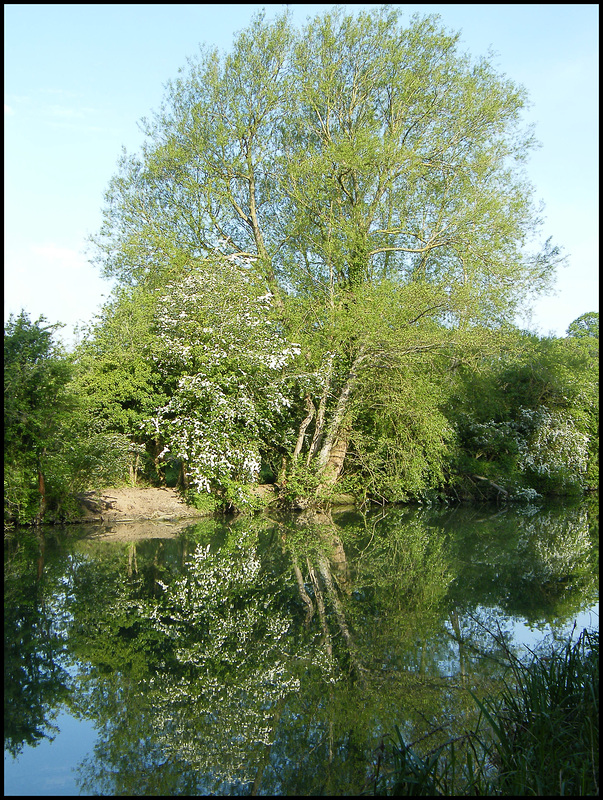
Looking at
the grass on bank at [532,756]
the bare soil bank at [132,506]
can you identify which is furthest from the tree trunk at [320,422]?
the grass on bank at [532,756]

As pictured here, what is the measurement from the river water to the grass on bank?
272 millimetres

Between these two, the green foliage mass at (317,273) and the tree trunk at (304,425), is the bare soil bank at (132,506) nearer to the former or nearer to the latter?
the green foliage mass at (317,273)

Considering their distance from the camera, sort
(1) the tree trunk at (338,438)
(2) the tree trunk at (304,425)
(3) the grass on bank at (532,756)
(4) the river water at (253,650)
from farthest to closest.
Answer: (2) the tree trunk at (304,425)
(1) the tree trunk at (338,438)
(4) the river water at (253,650)
(3) the grass on bank at (532,756)

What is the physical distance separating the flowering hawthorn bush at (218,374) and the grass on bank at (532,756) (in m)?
12.5

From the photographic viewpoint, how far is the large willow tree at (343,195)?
1853 cm

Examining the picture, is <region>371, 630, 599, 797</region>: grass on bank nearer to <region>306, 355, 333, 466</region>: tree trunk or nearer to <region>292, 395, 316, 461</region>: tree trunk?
<region>306, 355, 333, 466</region>: tree trunk

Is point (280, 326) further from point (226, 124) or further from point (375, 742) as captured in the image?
point (375, 742)

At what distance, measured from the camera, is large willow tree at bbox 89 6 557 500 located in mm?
18531

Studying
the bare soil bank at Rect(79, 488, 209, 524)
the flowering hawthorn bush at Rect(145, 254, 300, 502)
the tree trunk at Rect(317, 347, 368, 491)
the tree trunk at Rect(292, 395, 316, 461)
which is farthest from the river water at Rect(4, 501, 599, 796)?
the tree trunk at Rect(292, 395, 316, 461)

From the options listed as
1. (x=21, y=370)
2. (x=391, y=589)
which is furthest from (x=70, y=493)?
(x=391, y=589)

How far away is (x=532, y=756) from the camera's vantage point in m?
3.74

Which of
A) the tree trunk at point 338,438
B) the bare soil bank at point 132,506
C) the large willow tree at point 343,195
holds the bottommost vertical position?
the bare soil bank at point 132,506

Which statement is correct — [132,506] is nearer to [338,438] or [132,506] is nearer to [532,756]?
[338,438]

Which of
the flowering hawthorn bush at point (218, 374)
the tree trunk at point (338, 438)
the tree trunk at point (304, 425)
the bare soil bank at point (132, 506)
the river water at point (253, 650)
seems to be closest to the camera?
the river water at point (253, 650)
